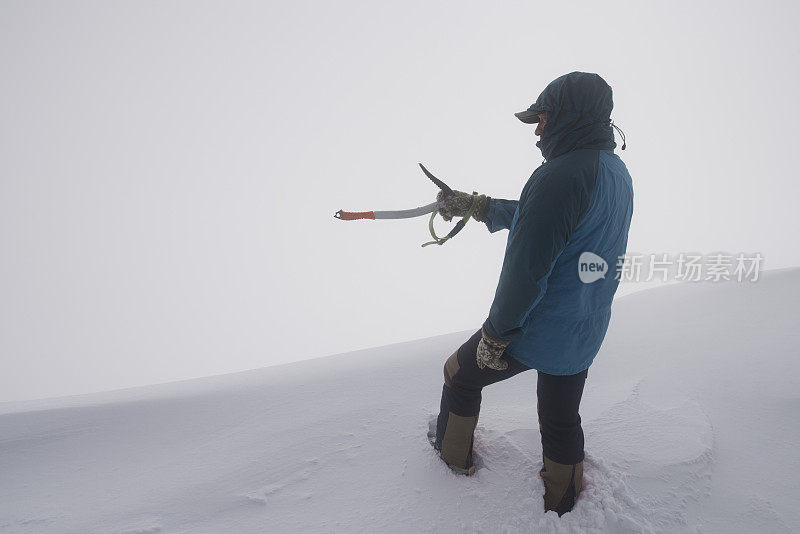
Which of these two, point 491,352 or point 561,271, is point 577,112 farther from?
point 491,352

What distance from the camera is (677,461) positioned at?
198 cm

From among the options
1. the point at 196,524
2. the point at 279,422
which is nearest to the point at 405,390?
the point at 279,422

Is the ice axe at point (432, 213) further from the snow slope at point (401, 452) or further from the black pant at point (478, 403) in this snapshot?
the snow slope at point (401, 452)

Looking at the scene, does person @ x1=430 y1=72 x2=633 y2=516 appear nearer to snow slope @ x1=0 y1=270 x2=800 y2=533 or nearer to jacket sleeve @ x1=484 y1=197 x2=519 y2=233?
snow slope @ x1=0 y1=270 x2=800 y2=533

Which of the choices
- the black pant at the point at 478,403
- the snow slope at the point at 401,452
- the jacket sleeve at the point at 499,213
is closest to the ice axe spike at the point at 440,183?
the jacket sleeve at the point at 499,213

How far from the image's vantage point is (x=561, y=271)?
159cm

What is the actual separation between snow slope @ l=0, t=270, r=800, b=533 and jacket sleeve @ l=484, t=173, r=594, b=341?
94 centimetres

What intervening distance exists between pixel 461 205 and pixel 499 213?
21 cm

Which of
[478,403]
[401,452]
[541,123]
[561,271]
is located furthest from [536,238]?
[401,452]

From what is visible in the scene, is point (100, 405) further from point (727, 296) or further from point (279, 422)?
point (727, 296)

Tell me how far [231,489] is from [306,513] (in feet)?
1.62

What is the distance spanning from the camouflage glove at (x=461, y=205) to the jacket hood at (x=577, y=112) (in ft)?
2.01

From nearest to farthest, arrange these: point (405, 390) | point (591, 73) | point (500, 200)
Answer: point (591, 73)
point (500, 200)
point (405, 390)

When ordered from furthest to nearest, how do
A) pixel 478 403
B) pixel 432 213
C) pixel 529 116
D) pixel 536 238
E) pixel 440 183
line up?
pixel 432 213, pixel 440 183, pixel 478 403, pixel 529 116, pixel 536 238
